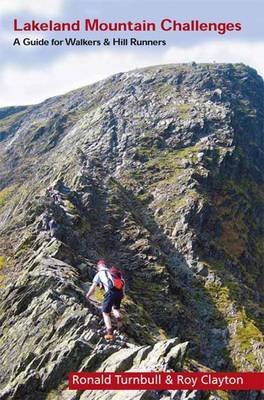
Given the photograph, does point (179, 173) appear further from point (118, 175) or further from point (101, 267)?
point (101, 267)

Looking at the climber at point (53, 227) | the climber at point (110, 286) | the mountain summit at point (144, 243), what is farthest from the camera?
the climber at point (53, 227)

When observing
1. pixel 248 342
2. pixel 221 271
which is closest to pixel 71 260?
pixel 248 342

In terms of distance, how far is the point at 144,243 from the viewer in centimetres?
10600

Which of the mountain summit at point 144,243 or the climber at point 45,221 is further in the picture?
the climber at point 45,221

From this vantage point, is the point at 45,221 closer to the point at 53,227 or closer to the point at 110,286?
the point at 53,227

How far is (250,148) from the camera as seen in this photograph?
18650cm

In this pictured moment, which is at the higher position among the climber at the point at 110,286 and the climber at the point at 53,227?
the climber at the point at 110,286

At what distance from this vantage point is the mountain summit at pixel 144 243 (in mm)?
41781

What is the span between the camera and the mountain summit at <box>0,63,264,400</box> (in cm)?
4178

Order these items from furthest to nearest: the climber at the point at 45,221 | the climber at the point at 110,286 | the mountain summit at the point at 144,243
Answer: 1. the climber at the point at 45,221
2. the mountain summit at the point at 144,243
3. the climber at the point at 110,286

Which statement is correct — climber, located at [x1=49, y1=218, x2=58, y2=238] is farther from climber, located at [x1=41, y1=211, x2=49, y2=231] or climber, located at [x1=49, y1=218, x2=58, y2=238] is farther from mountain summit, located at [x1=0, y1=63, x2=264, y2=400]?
climber, located at [x1=41, y1=211, x2=49, y2=231]

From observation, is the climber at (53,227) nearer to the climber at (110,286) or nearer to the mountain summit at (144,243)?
the mountain summit at (144,243)

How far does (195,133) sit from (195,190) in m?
31.0

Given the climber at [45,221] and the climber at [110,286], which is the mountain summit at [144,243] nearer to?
the climber at [45,221]
